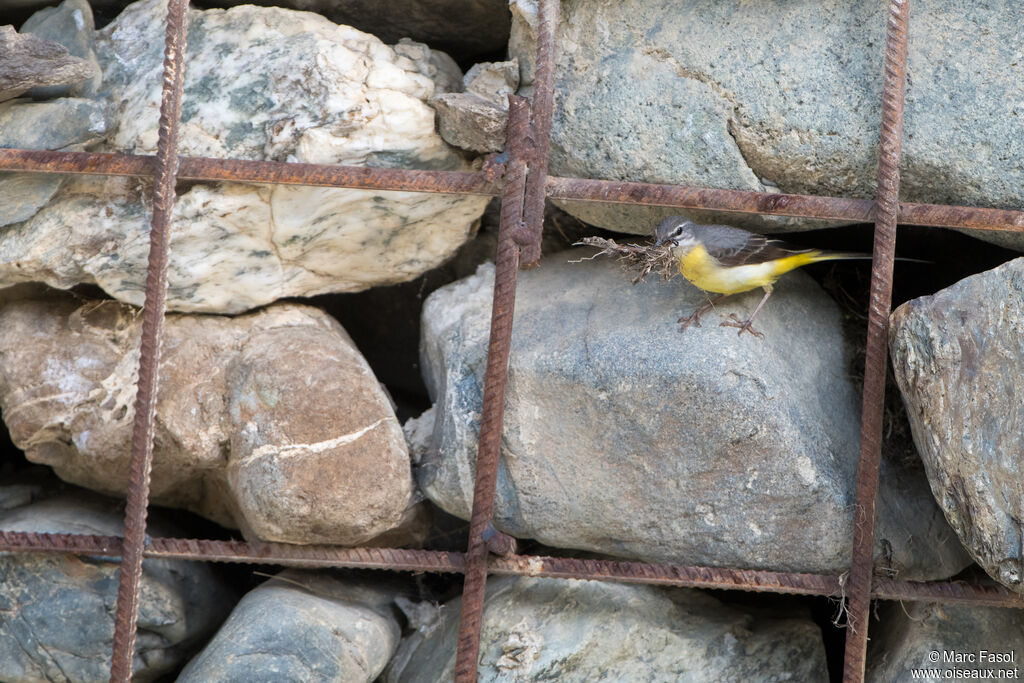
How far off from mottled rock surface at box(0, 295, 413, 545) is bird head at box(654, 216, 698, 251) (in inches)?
40.3

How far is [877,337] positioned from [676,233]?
66 cm

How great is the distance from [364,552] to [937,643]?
1.68 m

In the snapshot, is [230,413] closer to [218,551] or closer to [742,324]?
[218,551]

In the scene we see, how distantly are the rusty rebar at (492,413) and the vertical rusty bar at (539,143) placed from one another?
0.03 m

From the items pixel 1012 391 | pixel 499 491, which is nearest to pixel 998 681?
pixel 1012 391

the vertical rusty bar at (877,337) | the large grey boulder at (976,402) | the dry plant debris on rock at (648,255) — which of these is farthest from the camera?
the dry plant debris on rock at (648,255)

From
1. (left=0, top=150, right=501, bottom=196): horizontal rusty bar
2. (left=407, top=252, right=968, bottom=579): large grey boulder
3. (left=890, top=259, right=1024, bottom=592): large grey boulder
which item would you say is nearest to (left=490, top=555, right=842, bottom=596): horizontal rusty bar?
(left=407, top=252, right=968, bottom=579): large grey boulder

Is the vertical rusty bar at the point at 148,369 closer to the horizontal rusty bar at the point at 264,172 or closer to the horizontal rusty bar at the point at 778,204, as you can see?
the horizontal rusty bar at the point at 264,172

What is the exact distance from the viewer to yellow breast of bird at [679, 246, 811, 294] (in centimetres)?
297

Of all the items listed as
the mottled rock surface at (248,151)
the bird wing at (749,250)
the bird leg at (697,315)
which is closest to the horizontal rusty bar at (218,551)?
the mottled rock surface at (248,151)

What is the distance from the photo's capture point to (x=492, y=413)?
2734mm

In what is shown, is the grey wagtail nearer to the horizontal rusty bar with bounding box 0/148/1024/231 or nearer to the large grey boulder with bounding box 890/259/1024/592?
the horizontal rusty bar with bounding box 0/148/1024/231

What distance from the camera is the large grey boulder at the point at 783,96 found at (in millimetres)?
2789

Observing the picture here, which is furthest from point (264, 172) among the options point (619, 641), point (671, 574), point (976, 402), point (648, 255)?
point (976, 402)
